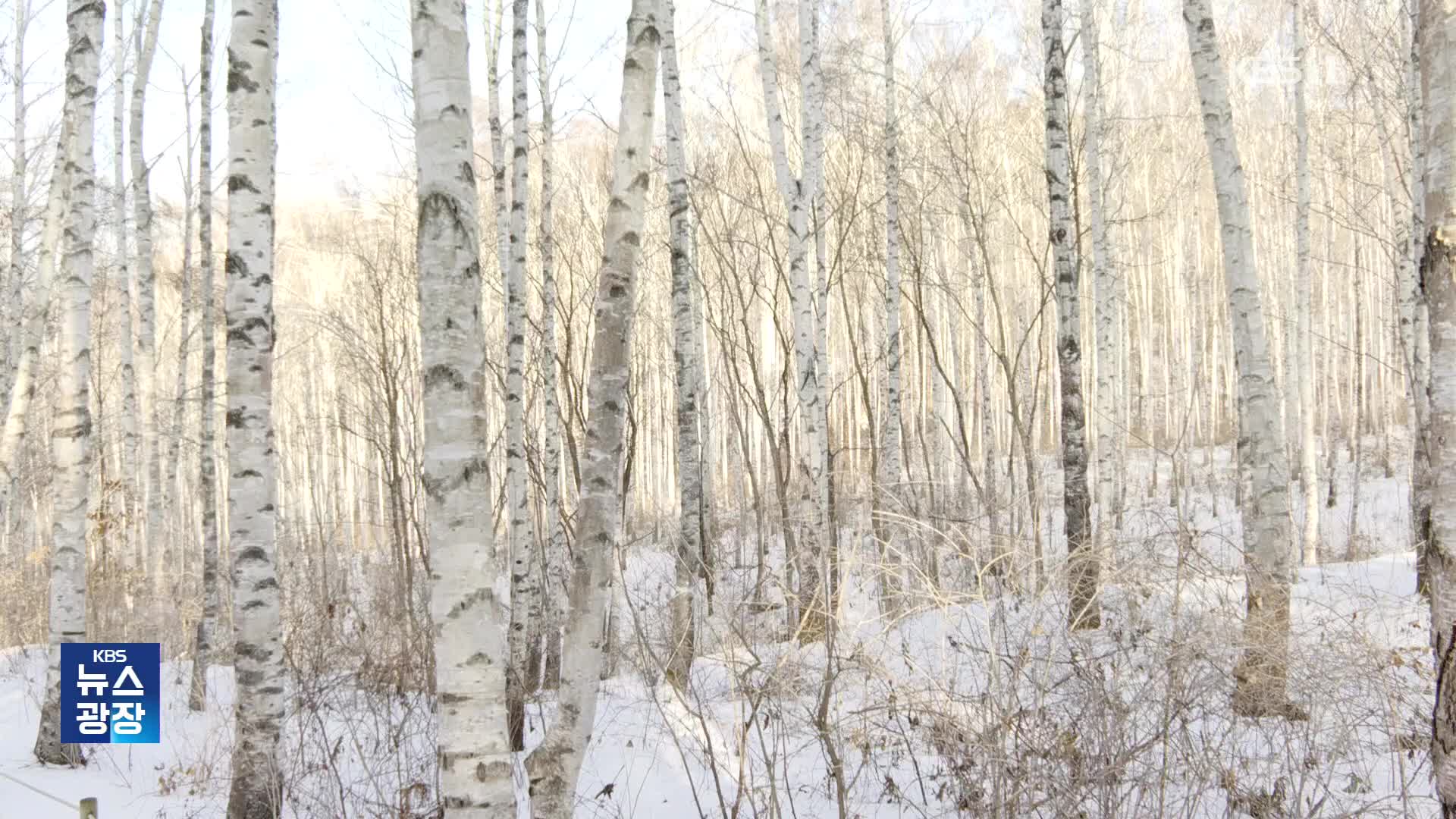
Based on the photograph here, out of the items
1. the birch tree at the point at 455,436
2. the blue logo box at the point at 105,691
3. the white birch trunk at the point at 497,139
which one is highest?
the white birch trunk at the point at 497,139

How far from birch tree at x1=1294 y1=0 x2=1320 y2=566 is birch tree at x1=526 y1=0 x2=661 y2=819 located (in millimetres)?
9878

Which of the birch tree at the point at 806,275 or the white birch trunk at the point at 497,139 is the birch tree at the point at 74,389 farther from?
the birch tree at the point at 806,275

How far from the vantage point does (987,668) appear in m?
A: 3.25

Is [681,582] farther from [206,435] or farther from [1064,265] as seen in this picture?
[206,435]

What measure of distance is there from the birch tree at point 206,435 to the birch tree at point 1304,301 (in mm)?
11349

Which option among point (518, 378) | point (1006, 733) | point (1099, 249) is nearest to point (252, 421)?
point (518, 378)

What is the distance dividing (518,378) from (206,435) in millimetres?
3663

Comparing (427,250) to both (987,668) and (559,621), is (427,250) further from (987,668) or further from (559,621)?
(559,621)

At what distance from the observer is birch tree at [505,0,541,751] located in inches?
226

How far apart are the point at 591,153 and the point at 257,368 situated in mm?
15047

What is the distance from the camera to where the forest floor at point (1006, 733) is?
10.3 feet

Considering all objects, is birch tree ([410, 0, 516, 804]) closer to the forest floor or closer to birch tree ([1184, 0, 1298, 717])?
the forest floor

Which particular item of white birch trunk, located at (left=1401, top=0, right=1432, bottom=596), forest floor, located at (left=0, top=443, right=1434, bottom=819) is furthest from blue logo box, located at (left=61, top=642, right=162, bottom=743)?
white birch trunk, located at (left=1401, top=0, right=1432, bottom=596)

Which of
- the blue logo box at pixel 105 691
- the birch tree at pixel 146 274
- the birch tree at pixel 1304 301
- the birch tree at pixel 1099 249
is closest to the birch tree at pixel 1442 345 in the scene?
the birch tree at pixel 1099 249
